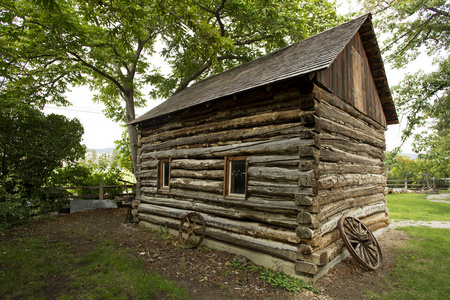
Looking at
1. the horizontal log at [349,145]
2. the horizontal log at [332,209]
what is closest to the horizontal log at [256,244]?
the horizontal log at [332,209]

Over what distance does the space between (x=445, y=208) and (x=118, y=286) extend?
17.3 metres

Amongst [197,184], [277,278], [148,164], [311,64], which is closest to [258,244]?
[277,278]

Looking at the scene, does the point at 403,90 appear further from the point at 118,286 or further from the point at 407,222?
the point at 118,286

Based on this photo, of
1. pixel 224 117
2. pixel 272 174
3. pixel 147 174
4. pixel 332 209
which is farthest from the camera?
pixel 147 174

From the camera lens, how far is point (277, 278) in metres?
5.20

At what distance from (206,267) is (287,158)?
3.22 metres

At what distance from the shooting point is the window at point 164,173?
377 inches

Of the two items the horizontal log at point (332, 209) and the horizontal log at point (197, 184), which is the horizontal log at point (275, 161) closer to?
the horizontal log at point (332, 209)

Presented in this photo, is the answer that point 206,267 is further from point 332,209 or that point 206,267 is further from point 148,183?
point 148,183

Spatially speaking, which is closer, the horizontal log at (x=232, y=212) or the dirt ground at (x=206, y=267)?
the dirt ground at (x=206, y=267)

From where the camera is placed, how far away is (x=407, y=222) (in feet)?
36.0

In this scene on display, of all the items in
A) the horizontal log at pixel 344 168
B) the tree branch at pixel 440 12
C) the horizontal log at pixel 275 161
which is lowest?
the horizontal log at pixel 344 168

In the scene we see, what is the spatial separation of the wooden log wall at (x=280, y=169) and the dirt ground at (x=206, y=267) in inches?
20.2

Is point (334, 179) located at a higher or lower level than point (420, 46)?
lower
